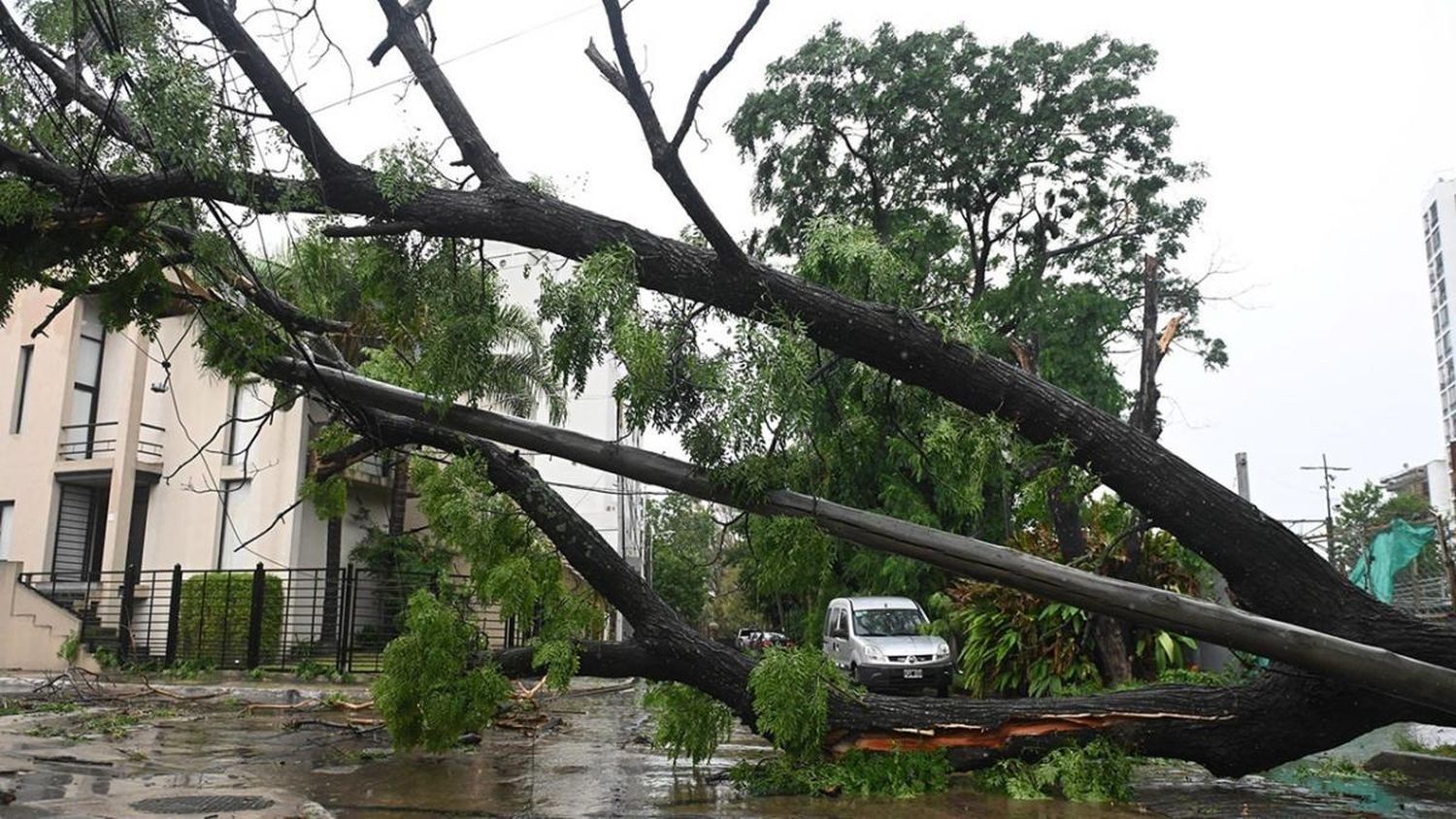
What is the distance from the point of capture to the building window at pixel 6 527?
80.4 ft

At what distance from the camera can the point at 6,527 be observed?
24734 millimetres

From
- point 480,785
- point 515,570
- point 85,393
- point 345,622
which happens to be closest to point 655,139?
point 515,570

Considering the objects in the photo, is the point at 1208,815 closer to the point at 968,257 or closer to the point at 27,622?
the point at 968,257

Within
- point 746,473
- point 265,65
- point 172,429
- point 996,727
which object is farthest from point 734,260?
point 172,429

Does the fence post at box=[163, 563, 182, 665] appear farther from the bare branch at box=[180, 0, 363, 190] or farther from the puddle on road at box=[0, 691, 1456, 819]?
the bare branch at box=[180, 0, 363, 190]

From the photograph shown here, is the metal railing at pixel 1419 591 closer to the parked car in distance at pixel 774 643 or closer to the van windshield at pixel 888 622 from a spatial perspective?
the van windshield at pixel 888 622

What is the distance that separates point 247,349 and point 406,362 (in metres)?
1.32

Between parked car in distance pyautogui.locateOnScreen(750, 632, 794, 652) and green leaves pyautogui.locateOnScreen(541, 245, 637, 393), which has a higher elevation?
green leaves pyautogui.locateOnScreen(541, 245, 637, 393)

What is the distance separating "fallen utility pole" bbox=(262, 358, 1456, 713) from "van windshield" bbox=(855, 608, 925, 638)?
11811 millimetres

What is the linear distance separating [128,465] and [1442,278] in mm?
108296

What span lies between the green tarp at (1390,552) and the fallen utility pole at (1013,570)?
32.3ft

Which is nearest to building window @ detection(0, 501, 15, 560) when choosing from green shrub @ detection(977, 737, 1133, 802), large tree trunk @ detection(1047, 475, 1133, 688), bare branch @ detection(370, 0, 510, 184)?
bare branch @ detection(370, 0, 510, 184)

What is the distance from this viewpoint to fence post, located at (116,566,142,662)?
20.1 metres

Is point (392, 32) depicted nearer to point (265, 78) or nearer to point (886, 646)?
point (265, 78)
